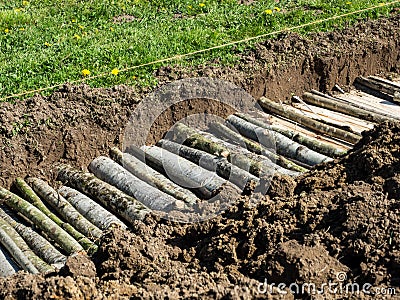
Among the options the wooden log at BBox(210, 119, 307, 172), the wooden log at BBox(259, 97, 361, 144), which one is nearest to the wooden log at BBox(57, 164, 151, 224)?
the wooden log at BBox(210, 119, 307, 172)

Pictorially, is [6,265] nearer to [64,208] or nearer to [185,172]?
[64,208]

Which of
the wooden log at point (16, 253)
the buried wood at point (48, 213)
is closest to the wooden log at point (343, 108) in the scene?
the buried wood at point (48, 213)

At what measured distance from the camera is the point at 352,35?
11.2 meters

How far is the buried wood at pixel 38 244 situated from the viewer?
6.68m

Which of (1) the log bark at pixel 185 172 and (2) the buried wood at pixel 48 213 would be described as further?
(1) the log bark at pixel 185 172

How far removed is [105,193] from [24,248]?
126cm

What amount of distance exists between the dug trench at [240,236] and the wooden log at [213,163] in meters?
1.16

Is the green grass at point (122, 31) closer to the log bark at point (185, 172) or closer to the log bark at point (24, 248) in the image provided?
the log bark at point (185, 172)

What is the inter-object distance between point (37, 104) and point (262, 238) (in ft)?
14.5

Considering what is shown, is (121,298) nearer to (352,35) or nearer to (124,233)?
(124,233)

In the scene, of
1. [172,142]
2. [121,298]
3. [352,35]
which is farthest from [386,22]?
[121,298]

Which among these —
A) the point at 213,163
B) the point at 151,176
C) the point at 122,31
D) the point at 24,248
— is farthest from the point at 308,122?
the point at 24,248

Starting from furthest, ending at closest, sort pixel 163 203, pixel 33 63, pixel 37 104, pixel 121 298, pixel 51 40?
pixel 51 40
pixel 33 63
pixel 37 104
pixel 163 203
pixel 121 298

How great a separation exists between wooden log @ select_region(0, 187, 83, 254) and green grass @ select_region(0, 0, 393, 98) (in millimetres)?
1703
